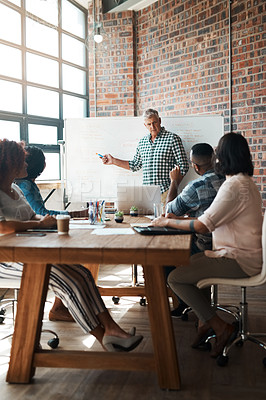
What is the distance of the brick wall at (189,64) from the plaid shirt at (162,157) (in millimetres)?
898

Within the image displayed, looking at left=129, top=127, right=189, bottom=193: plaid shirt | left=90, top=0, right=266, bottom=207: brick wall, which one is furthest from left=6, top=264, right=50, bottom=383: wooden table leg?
left=90, top=0, right=266, bottom=207: brick wall

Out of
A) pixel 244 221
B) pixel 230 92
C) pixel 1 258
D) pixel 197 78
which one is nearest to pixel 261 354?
pixel 244 221

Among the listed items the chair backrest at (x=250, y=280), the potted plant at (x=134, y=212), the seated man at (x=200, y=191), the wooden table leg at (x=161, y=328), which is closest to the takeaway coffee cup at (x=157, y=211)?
the seated man at (x=200, y=191)

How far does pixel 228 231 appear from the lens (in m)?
2.33

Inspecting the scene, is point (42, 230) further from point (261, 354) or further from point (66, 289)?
point (261, 354)

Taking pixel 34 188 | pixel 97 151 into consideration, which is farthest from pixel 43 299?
pixel 97 151

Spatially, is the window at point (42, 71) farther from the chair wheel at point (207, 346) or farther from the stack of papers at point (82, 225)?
the chair wheel at point (207, 346)

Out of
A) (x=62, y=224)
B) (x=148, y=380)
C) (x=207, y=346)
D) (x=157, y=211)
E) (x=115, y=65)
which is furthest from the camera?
(x=115, y=65)

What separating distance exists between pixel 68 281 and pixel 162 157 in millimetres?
2624

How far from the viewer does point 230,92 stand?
514 centimetres

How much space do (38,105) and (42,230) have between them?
3557 millimetres

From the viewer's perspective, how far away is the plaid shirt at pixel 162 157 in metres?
4.66

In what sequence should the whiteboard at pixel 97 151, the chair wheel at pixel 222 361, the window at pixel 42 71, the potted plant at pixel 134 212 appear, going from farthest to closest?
the whiteboard at pixel 97 151, the window at pixel 42 71, the potted plant at pixel 134 212, the chair wheel at pixel 222 361

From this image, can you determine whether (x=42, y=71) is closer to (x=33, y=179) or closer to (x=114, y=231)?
(x=33, y=179)
